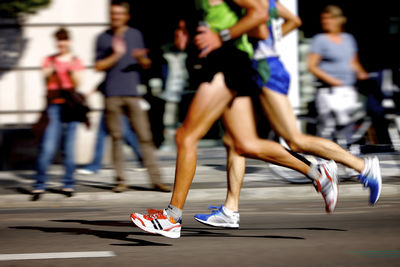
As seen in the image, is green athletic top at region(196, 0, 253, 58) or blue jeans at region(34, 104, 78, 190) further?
blue jeans at region(34, 104, 78, 190)

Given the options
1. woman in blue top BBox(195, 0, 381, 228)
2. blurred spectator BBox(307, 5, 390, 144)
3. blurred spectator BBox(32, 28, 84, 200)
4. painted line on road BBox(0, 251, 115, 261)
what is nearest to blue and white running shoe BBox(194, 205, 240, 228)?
woman in blue top BBox(195, 0, 381, 228)

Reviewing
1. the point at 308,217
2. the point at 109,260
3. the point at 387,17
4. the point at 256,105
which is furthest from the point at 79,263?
the point at 387,17

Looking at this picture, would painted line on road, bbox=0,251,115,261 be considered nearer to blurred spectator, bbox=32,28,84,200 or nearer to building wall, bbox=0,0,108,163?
blurred spectator, bbox=32,28,84,200

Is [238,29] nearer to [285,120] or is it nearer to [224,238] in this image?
[285,120]

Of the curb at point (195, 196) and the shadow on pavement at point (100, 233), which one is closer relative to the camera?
the shadow on pavement at point (100, 233)

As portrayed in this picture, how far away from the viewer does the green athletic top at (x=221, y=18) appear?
502 cm

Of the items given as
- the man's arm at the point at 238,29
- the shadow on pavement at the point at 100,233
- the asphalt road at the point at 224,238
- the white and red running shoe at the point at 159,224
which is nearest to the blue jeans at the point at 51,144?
the asphalt road at the point at 224,238

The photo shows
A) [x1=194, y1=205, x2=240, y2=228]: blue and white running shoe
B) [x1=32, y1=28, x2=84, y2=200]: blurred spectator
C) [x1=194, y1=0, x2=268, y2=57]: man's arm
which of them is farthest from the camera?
[x1=32, y1=28, x2=84, y2=200]: blurred spectator

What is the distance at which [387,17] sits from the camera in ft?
37.9

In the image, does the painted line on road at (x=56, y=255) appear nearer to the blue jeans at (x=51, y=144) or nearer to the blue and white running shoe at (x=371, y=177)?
the blue and white running shoe at (x=371, y=177)

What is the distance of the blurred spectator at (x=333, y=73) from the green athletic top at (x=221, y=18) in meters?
3.28

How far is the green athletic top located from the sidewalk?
2.71 m

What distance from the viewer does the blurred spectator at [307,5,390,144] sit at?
27.1 ft

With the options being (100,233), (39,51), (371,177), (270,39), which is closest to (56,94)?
(100,233)
